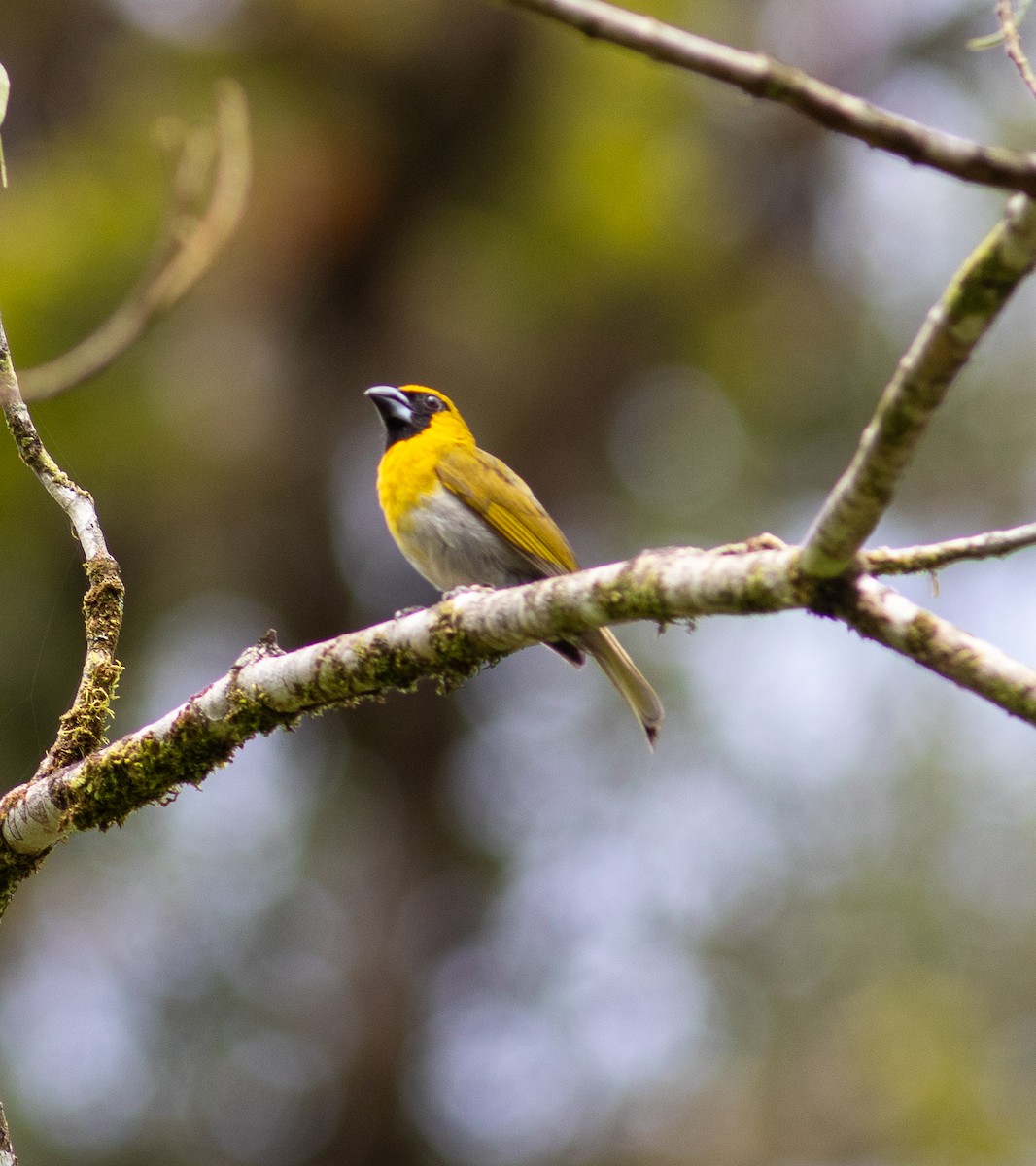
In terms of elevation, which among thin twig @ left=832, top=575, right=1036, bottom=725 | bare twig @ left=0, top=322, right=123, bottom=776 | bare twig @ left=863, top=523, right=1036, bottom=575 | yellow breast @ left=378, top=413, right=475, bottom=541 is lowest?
thin twig @ left=832, top=575, right=1036, bottom=725

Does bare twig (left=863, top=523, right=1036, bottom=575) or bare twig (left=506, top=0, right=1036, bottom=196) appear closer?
bare twig (left=506, top=0, right=1036, bottom=196)

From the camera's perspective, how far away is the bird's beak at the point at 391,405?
19.7ft

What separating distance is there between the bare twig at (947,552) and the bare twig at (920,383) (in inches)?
5.1

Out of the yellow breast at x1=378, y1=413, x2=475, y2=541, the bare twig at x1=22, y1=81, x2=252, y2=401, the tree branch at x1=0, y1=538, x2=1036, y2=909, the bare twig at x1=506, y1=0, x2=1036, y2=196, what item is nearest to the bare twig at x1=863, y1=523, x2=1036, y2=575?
the tree branch at x1=0, y1=538, x2=1036, y2=909

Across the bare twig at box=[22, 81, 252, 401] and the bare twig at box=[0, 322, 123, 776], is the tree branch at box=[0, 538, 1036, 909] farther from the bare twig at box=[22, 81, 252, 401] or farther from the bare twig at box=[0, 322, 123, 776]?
the bare twig at box=[22, 81, 252, 401]

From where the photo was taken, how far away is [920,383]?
1839 mm

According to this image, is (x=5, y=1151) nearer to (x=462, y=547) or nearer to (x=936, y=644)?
(x=936, y=644)

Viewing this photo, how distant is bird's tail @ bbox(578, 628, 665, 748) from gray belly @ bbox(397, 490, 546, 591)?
2.36 feet

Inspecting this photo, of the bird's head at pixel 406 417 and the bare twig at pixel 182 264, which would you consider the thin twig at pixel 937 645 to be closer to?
the bare twig at pixel 182 264

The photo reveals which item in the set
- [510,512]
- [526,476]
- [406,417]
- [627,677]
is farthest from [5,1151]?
[526,476]

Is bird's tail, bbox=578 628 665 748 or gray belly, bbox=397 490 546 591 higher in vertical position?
gray belly, bbox=397 490 546 591

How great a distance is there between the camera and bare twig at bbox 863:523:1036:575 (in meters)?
2.33

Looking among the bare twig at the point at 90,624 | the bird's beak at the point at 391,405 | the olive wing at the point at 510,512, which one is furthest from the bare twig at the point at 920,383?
the bird's beak at the point at 391,405

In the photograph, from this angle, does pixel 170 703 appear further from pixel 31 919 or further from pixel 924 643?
pixel 924 643
